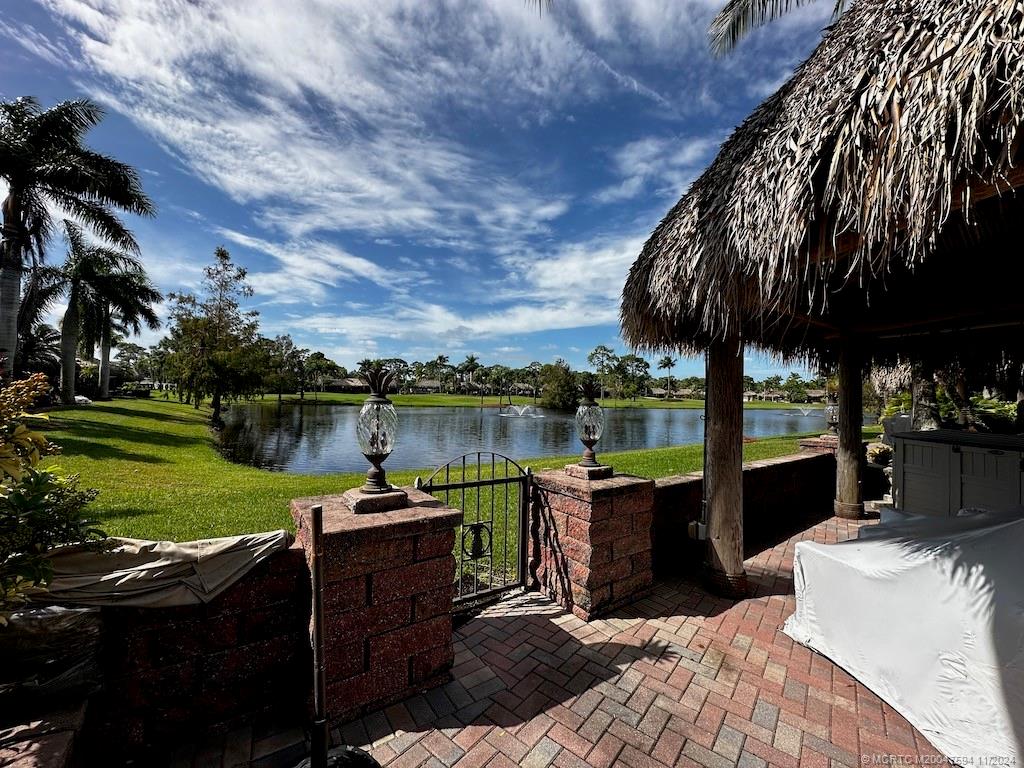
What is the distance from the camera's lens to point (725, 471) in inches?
128

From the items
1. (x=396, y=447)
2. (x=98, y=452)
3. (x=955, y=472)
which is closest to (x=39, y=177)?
(x=98, y=452)

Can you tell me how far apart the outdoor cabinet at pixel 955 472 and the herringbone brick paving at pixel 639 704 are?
2707 mm

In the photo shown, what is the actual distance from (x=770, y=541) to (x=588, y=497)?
2855mm

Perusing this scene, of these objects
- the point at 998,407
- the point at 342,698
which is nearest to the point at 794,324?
the point at 342,698

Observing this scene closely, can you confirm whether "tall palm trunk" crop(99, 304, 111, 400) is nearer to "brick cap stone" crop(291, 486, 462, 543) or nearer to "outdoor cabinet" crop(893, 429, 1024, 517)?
"brick cap stone" crop(291, 486, 462, 543)

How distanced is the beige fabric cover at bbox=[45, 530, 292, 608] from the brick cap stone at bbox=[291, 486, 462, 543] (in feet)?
1.13

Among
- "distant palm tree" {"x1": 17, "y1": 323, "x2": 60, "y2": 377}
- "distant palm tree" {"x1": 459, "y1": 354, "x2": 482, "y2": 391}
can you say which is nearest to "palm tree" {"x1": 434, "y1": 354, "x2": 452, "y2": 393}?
"distant palm tree" {"x1": 459, "y1": 354, "x2": 482, "y2": 391}

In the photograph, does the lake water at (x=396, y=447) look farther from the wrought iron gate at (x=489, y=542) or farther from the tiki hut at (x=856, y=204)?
the tiki hut at (x=856, y=204)

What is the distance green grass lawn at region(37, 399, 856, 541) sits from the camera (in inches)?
181

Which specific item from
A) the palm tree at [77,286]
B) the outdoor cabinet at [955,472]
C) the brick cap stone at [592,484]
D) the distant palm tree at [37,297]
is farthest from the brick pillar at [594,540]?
the distant palm tree at [37,297]

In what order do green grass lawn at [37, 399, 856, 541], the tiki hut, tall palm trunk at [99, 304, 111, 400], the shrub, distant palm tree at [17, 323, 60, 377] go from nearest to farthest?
the shrub
the tiki hut
green grass lawn at [37, 399, 856, 541]
distant palm tree at [17, 323, 60, 377]
tall palm trunk at [99, 304, 111, 400]

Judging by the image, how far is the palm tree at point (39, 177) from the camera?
33.1ft

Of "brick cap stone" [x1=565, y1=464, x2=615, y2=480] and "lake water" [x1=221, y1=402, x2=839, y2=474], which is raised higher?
"brick cap stone" [x1=565, y1=464, x2=615, y2=480]

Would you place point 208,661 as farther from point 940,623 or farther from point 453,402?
point 453,402
